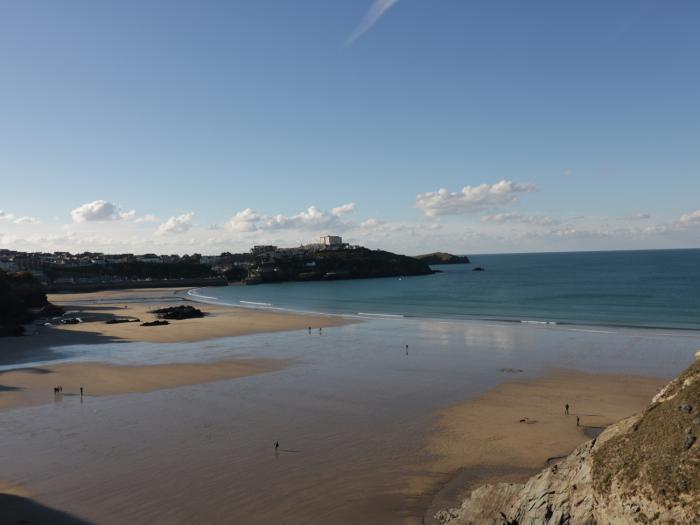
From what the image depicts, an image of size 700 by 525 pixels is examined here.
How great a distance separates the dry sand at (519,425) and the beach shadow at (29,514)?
430 inches

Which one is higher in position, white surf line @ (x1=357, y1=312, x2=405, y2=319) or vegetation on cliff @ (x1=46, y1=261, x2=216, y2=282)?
vegetation on cliff @ (x1=46, y1=261, x2=216, y2=282)

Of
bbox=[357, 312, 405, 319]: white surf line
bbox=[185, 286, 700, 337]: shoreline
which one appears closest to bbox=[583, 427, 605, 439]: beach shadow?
bbox=[185, 286, 700, 337]: shoreline

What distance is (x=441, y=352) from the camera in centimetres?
4078

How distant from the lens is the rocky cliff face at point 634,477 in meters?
8.86

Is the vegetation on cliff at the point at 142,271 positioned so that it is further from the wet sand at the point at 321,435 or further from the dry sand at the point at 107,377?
the wet sand at the point at 321,435

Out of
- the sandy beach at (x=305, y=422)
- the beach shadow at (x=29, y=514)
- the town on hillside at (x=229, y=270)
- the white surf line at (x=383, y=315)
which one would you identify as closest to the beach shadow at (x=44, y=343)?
the sandy beach at (x=305, y=422)

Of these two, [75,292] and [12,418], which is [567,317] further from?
[75,292]

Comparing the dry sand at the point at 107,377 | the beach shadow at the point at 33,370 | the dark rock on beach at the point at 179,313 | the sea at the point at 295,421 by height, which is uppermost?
the dark rock on beach at the point at 179,313

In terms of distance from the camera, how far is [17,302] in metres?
63.6

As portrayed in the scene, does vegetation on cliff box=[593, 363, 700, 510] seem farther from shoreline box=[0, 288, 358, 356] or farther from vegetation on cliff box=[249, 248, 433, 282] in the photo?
vegetation on cliff box=[249, 248, 433, 282]

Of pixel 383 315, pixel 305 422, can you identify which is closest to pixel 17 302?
pixel 383 315

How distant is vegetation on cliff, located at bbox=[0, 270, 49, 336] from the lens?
5658 centimetres

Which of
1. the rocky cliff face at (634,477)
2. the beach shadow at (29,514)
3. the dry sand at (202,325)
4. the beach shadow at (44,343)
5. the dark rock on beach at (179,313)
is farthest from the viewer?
the dark rock on beach at (179,313)

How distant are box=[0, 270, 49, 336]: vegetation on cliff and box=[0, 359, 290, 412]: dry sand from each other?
23254mm
